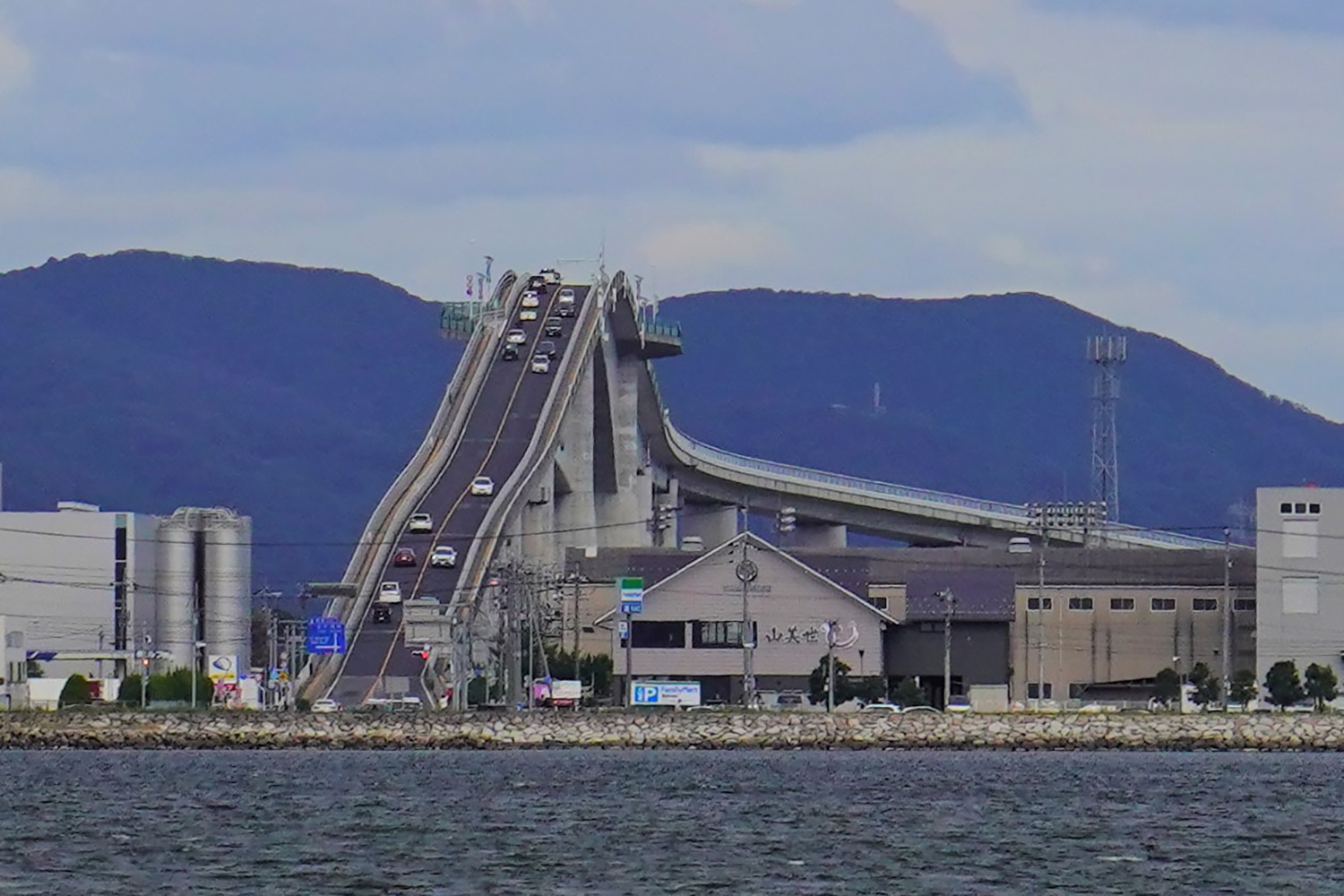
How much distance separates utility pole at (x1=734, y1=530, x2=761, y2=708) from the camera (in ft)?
401

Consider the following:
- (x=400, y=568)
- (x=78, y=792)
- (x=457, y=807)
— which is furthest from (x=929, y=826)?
(x=400, y=568)

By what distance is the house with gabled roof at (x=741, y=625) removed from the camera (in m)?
127

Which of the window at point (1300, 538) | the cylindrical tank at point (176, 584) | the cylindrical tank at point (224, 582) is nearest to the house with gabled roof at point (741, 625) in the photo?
the window at point (1300, 538)

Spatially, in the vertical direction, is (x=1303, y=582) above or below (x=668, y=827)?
above

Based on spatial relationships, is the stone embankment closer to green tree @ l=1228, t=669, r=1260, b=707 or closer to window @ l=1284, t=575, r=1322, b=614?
green tree @ l=1228, t=669, r=1260, b=707

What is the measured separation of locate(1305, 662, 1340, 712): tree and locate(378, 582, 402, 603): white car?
36439 mm

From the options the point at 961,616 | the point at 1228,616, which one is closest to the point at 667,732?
the point at 961,616

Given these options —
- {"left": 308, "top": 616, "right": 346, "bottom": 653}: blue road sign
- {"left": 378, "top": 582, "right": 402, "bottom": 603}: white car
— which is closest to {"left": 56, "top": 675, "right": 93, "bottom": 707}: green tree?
{"left": 308, "top": 616, "right": 346, "bottom": 653}: blue road sign

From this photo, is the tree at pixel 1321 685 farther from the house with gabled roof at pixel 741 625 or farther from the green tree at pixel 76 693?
the green tree at pixel 76 693

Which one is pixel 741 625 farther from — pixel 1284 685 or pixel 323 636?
pixel 1284 685

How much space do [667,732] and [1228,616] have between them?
102 ft

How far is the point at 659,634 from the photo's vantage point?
127m

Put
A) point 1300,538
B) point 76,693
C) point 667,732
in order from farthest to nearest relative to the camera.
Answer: point 1300,538 < point 76,693 < point 667,732

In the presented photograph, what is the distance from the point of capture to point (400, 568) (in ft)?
409
